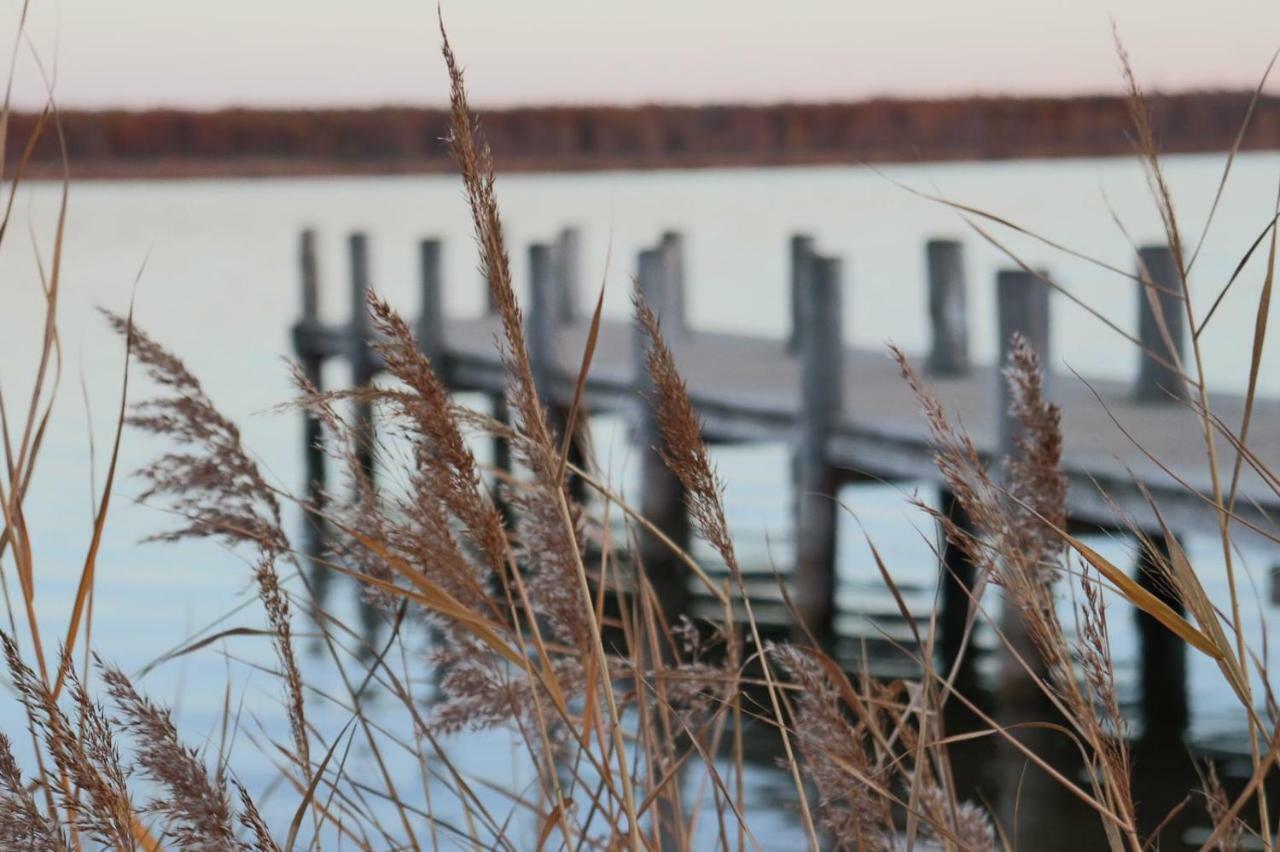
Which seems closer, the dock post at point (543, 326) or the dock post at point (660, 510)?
the dock post at point (660, 510)

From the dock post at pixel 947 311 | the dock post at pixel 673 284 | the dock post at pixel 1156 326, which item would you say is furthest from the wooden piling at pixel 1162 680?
the dock post at pixel 673 284

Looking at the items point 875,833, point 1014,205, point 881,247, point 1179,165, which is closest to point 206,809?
point 875,833

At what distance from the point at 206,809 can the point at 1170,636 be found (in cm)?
583

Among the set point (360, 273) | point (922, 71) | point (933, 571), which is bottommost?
point (933, 571)

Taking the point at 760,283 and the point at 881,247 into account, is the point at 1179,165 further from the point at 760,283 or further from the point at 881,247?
the point at 760,283

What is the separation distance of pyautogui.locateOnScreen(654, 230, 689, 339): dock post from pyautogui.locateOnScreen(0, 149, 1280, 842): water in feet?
1.05

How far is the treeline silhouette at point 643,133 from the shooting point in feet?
101

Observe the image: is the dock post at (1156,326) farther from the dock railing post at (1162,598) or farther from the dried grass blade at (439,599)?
the dried grass blade at (439,599)

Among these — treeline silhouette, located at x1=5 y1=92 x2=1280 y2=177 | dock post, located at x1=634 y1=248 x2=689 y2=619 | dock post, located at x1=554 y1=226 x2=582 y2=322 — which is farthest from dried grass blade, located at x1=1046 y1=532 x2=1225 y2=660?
treeline silhouette, located at x1=5 y1=92 x2=1280 y2=177

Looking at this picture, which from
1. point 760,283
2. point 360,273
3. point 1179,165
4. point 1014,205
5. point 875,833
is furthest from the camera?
point 1179,165

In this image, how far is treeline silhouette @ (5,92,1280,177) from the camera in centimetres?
3075

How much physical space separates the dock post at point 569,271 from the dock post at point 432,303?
102 cm

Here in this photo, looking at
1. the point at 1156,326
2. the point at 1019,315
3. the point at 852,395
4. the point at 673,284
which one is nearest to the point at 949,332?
the point at 852,395

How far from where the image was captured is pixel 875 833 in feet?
3.99
